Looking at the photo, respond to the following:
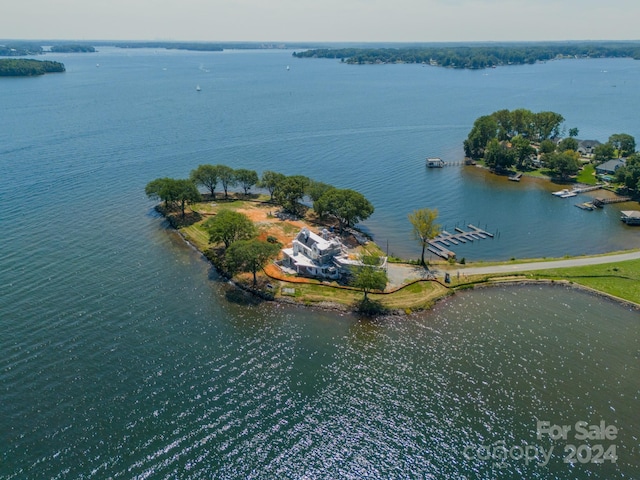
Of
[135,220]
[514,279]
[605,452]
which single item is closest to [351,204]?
[514,279]

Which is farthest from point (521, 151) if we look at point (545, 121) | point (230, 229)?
point (230, 229)

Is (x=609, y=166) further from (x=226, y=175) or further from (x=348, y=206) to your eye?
(x=226, y=175)

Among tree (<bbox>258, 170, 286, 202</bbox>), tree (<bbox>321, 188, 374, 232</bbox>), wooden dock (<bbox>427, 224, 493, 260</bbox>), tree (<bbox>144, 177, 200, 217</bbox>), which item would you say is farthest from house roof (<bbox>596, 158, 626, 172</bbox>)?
tree (<bbox>144, 177, 200, 217</bbox>)

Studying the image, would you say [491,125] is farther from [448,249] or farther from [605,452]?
[605,452]

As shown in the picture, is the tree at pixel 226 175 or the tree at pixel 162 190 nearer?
the tree at pixel 162 190

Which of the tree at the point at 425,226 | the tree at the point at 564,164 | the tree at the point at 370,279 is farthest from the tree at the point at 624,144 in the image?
the tree at the point at 370,279

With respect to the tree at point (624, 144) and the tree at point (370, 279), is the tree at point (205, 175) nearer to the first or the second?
the tree at point (370, 279)

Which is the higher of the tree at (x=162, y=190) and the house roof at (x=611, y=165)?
the house roof at (x=611, y=165)
